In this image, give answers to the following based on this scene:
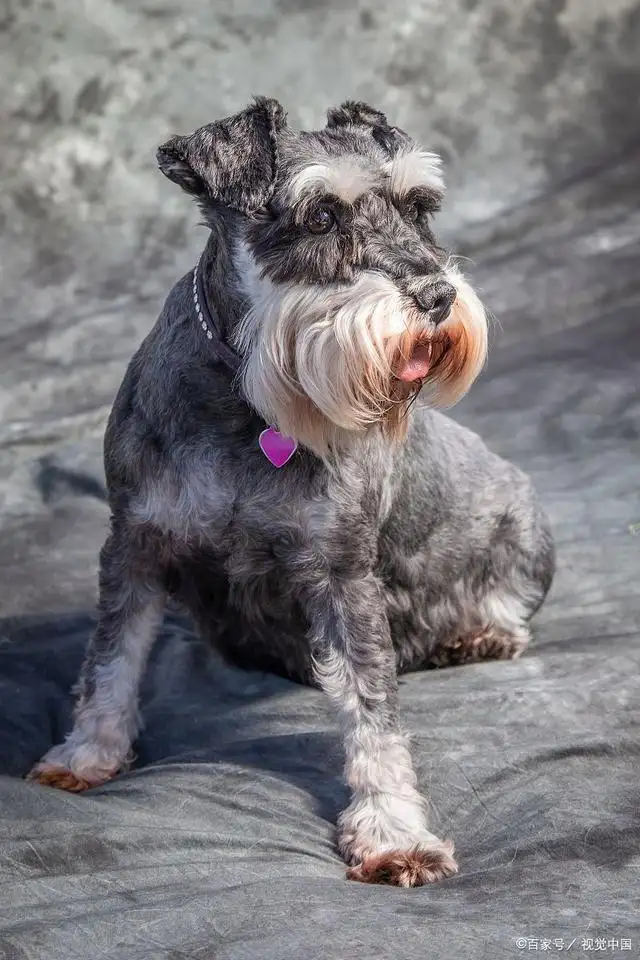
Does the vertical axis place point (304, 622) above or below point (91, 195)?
below

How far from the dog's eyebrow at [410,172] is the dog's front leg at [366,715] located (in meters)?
1.07

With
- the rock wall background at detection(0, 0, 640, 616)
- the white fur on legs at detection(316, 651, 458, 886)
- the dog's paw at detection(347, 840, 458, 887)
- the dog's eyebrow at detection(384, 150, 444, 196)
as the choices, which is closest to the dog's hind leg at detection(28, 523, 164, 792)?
the white fur on legs at detection(316, 651, 458, 886)

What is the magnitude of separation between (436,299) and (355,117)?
2.71 ft

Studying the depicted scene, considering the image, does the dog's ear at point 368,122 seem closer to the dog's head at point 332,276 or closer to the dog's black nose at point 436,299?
the dog's head at point 332,276

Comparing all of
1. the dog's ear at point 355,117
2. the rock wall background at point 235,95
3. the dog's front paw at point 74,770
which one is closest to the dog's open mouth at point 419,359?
the dog's ear at point 355,117

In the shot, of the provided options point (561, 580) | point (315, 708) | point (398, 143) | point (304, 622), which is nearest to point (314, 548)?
point (304, 622)

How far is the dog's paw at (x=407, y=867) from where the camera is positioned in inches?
137

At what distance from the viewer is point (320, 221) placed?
139 inches

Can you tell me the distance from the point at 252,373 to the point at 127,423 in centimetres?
56

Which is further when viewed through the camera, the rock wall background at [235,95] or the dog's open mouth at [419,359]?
the rock wall background at [235,95]

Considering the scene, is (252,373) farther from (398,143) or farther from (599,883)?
(599,883)

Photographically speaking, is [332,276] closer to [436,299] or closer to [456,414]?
[436,299]

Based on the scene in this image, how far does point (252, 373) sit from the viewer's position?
3580mm

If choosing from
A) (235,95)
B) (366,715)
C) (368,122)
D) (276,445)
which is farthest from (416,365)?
(235,95)
